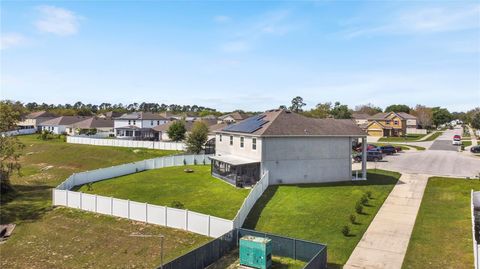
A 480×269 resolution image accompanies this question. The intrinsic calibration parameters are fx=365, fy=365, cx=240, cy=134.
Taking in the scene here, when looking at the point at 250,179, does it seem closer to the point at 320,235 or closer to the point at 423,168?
the point at 320,235

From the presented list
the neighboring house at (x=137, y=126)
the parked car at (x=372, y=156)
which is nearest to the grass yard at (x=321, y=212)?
the parked car at (x=372, y=156)

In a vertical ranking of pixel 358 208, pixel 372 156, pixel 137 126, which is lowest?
pixel 358 208

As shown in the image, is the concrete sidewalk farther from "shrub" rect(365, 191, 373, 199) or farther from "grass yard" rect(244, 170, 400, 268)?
"shrub" rect(365, 191, 373, 199)

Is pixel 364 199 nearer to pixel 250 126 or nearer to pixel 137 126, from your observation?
pixel 250 126

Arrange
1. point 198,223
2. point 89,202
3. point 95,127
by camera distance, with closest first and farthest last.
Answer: point 198,223 → point 89,202 → point 95,127

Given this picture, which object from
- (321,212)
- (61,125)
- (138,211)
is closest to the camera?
(138,211)

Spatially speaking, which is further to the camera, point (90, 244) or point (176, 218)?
point (176, 218)

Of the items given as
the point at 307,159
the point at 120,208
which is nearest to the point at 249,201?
the point at 120,208
